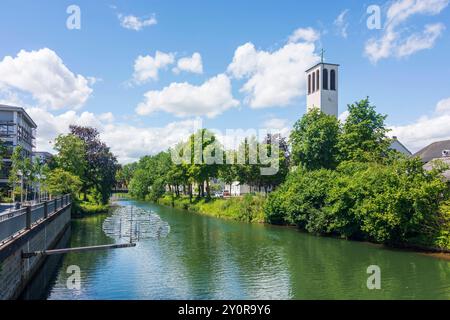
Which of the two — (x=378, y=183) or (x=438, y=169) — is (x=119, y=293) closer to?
(x=378, y=183)

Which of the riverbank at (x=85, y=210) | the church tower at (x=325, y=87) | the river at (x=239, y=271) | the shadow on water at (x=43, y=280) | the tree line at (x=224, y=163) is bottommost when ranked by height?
the river at (x=239, y=271)

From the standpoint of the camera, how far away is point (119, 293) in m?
19.3

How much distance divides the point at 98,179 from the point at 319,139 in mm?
37877

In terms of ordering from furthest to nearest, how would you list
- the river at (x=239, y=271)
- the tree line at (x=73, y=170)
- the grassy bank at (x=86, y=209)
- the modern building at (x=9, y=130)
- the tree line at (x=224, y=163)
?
1. the modern building at (x=9, y=130)
2. the tree line at (x=224, y=163)
3. the grassy bank at (x=86, y=209)
4. the tree line at (x=73, y=170)
5. the river at (x=239, y=271)

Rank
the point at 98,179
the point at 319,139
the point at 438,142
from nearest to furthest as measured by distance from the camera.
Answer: the point at 319,139
the point at 438,142
the point at 98,179

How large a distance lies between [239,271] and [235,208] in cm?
3430

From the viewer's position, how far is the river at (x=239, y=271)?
1984 cm

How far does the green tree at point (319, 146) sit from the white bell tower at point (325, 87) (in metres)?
18.2

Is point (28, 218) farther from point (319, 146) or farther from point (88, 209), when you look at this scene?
point (88, 209)

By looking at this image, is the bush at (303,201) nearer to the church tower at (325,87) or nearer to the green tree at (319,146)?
the green tree at (319,146)

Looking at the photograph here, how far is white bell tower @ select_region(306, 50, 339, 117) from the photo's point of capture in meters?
69.4

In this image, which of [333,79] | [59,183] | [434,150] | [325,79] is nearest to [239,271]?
[59,183]

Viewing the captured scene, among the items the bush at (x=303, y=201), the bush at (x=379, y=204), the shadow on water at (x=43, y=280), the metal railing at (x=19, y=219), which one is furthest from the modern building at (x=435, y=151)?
the metal railing at (x=19, y=219)

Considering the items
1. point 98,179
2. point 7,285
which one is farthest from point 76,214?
point 7,285
